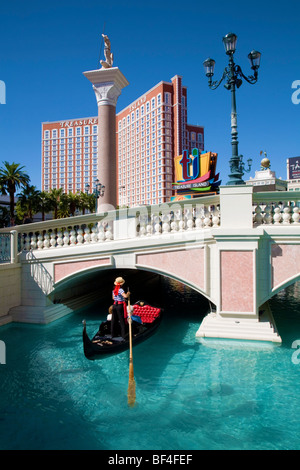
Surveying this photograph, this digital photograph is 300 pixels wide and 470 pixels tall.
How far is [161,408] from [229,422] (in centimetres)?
110

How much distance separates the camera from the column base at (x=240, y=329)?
752 cm

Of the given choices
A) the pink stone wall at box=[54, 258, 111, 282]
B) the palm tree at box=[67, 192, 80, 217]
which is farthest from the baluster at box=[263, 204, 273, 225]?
the palm tree at box=[67, 192, 80, 217]

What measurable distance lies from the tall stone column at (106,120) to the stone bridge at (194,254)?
25.6 feet

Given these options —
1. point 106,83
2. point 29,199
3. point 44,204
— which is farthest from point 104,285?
point 44,204

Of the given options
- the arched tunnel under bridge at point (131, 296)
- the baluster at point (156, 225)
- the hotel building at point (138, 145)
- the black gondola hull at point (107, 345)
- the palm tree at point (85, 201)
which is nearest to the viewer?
the black gondola hull at point (107, 345)

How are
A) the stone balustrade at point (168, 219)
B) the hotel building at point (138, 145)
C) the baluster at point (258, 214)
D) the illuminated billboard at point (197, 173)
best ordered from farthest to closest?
the hotel building at point (138, 145) < the illuminated billboard at point (197, 173) < the baluster at point (258, 214) < the stone balustrade at point (168, 219)

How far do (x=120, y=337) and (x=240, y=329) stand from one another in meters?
3.18

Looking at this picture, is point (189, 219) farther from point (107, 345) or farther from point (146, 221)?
point (107, 345)

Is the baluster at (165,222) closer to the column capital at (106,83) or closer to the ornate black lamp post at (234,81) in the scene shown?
the ornate black lamp post at (234,81)

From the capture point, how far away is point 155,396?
17.4 feet

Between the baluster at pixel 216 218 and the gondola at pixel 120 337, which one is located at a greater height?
the baluster at pixel 216 218

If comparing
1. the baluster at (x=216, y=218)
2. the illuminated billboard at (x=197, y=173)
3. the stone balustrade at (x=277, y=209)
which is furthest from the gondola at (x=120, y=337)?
the illuminated billboard at (x=197, y=173)

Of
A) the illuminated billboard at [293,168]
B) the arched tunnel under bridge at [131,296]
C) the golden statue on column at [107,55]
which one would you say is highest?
the illuminated billboard at [293,168]
